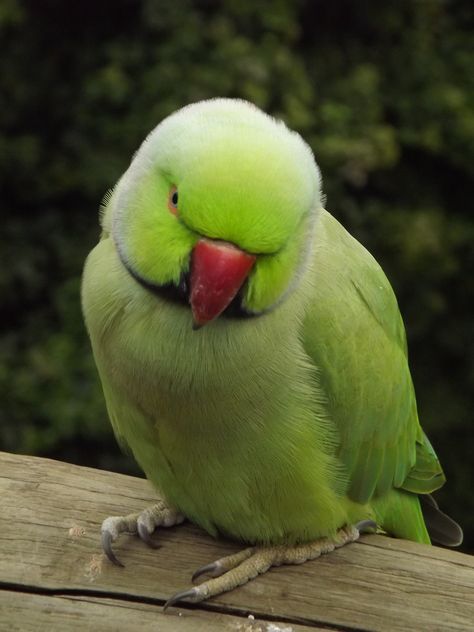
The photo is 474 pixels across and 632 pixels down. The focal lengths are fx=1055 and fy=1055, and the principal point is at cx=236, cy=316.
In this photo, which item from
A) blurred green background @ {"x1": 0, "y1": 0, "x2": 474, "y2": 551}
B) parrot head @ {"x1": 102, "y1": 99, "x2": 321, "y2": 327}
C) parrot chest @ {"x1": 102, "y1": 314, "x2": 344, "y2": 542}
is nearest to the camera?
parrot head @ {"x1": 102, "y1": 99, "x2": 321, "y2": 327}

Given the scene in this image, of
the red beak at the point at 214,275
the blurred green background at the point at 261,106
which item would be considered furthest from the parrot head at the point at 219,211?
the blurred green background at the point at 261,106

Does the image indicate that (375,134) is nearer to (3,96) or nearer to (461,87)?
(461,87)

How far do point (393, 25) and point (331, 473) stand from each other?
122 inches

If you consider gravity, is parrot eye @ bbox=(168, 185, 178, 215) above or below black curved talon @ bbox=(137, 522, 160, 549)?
above

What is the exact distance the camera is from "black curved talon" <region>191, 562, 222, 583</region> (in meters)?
2.48

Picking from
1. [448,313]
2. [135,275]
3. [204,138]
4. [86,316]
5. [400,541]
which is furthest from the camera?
[448,313]

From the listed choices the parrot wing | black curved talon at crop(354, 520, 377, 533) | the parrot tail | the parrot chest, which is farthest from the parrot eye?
the parrot tail

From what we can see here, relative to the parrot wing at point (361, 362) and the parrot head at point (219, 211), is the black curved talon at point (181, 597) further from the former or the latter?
the parrot head at point (219, 211)

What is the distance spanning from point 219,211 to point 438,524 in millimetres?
1488

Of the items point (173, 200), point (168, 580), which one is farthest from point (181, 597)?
point (173, 200)

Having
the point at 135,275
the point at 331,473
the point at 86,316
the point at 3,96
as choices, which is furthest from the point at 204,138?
the point at 3,96

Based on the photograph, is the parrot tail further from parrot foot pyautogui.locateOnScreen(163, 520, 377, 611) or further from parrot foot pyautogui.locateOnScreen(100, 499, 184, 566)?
parrot foot pyautogui.locateOnScreen(100, 499, 184, 566)

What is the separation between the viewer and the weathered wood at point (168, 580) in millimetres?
2367

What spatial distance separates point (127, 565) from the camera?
250 cm
